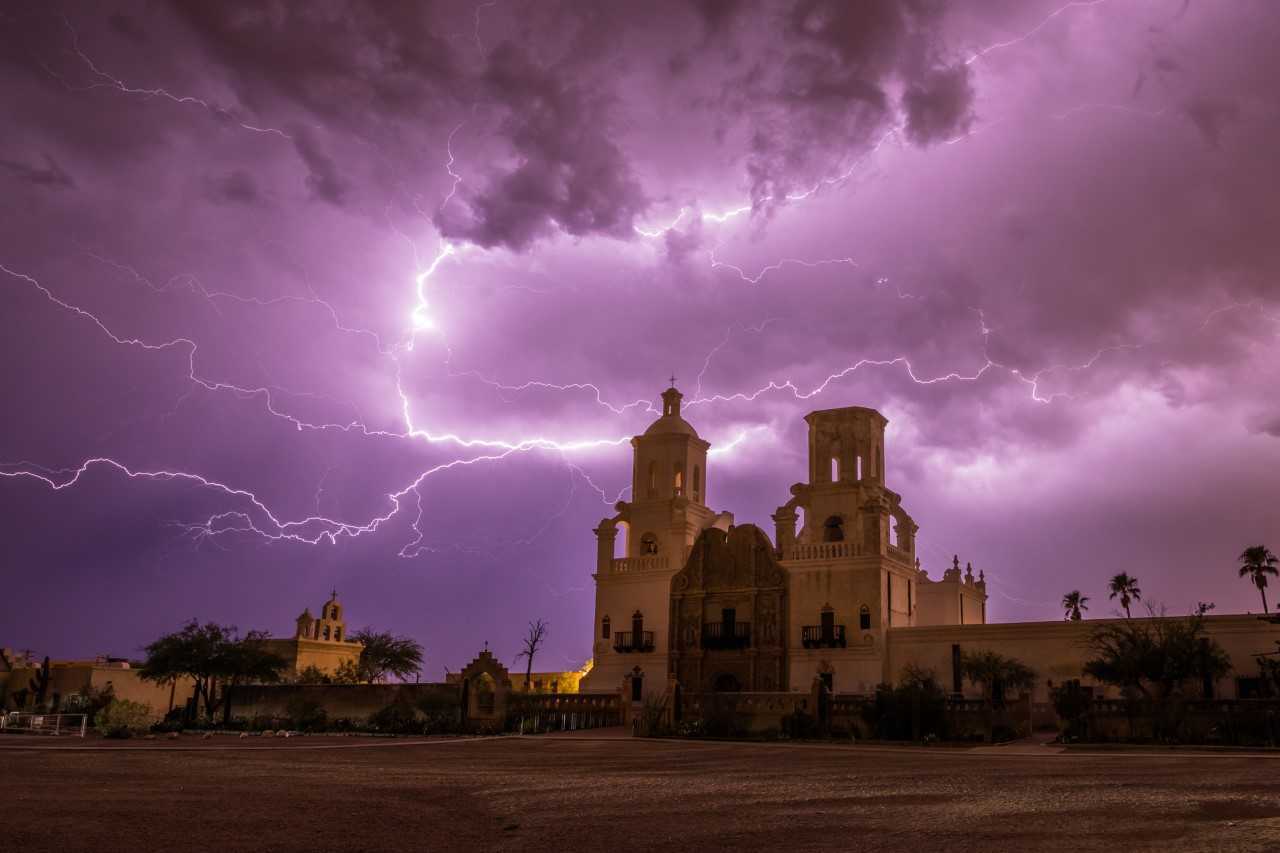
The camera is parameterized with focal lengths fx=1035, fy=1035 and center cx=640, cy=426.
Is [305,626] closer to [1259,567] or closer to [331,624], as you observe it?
[331,624]

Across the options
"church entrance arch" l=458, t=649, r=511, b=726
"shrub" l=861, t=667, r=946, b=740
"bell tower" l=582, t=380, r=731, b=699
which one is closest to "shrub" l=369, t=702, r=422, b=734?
"church entrance arch" l=458, t=649, r=511, b=726

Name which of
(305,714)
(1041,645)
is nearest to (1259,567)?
(1041,645)

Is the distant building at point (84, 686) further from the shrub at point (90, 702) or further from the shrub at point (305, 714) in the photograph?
the shrub at point (305, 714)

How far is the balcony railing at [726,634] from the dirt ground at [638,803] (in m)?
24.5

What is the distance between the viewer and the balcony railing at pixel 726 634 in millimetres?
44875

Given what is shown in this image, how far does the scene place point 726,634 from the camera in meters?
45.5

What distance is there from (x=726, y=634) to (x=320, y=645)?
23488 mm

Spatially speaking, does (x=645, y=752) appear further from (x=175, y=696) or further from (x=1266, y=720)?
(x=175, y=696)

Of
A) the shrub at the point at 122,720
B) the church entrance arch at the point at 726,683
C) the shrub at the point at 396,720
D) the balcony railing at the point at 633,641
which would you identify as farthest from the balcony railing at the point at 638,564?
the shrub at the point at 122,720

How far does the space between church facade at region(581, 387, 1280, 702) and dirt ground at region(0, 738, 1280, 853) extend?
20.3 metres

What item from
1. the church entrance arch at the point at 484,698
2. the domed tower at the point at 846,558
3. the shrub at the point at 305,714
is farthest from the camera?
the domed tower at the point at 846,558

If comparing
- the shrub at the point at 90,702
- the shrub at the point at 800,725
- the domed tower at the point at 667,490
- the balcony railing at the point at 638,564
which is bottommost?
the shrub at the point at 90,702

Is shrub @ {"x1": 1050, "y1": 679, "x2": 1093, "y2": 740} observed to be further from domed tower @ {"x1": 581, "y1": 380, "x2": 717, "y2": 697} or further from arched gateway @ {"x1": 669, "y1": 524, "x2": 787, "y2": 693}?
domed tower @ {"x1": 581, "y1": 380, "x2": 717, "y2": 697}

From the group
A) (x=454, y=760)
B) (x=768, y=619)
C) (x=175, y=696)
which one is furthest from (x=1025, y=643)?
(x=175, y=696)
